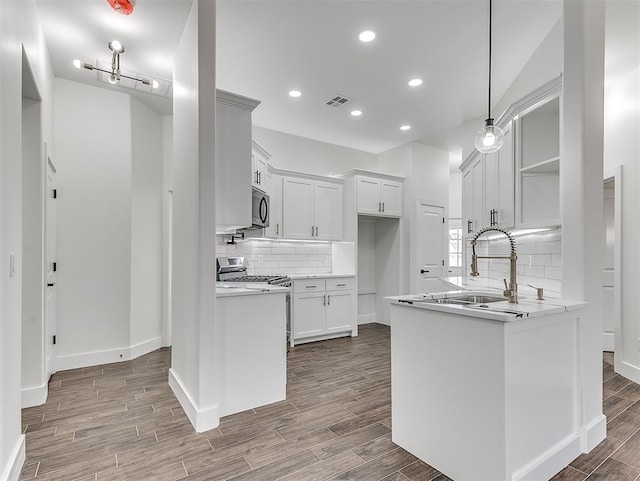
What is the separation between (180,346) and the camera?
2914 mm

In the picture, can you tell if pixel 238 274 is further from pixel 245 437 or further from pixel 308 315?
pixel 245 437

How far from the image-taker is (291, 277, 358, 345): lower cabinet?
4734 millimetres

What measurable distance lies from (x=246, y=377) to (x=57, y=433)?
1255 millimetres

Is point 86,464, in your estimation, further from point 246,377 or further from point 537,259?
point 537,259

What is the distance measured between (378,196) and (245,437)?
13.5ft

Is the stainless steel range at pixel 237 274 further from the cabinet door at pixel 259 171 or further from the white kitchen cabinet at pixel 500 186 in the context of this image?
the white kitchen cabinet at pixel 500 186

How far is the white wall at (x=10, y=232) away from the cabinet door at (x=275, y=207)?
2.93m

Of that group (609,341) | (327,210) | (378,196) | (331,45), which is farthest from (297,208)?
(609,341)

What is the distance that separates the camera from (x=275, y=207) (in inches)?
191

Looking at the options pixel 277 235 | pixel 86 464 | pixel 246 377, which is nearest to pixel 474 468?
pixel 246 377

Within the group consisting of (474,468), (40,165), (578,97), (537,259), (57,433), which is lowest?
(57,433)

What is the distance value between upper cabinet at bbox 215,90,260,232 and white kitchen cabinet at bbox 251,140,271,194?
2.98 feet

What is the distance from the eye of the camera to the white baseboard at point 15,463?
5.64 feet

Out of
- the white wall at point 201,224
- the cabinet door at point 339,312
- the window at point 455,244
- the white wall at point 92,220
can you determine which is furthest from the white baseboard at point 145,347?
the window at point 455,244
